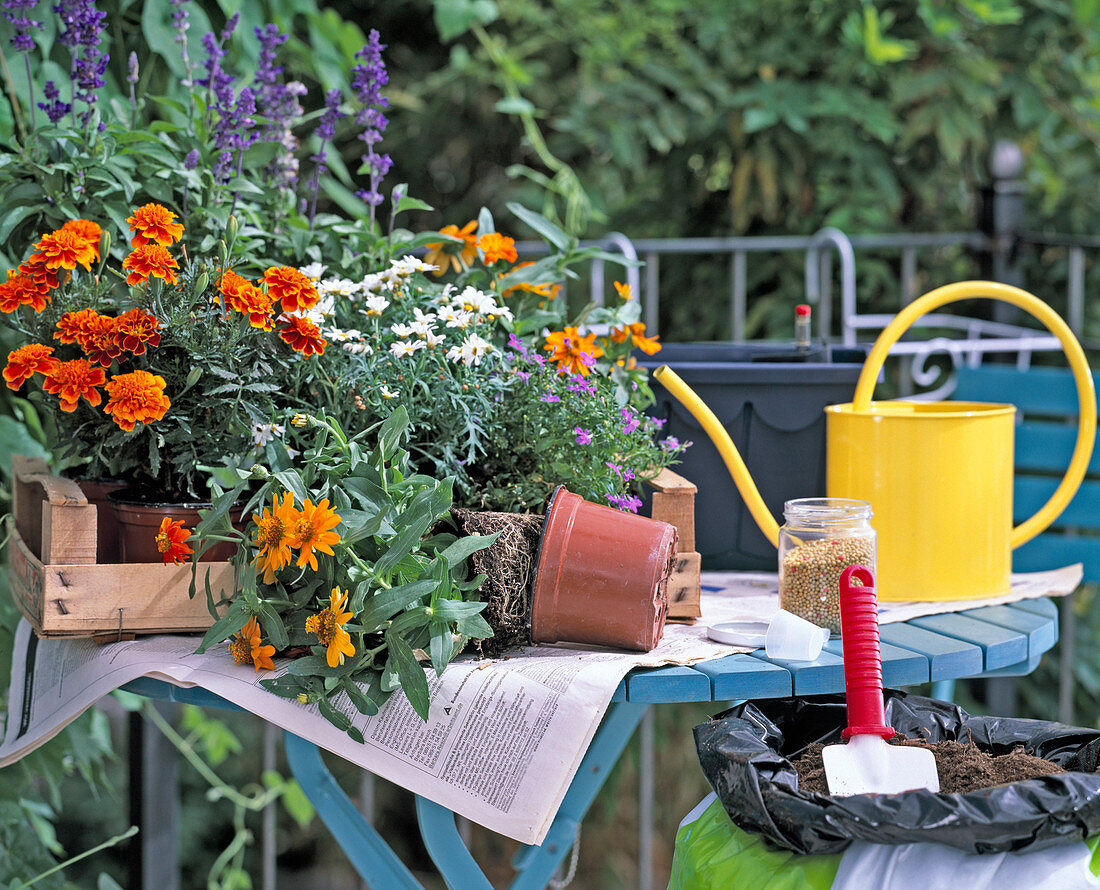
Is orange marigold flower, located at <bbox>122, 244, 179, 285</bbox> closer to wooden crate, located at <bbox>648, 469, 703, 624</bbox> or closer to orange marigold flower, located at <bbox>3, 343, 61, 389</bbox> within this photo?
orange marigold flower, located at <bbox>3, 343, 61, 389</bbox>

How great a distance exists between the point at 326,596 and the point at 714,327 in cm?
224

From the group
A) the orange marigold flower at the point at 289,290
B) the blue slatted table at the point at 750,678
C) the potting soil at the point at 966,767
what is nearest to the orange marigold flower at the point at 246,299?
the orange marigold flower at the point at 289,290

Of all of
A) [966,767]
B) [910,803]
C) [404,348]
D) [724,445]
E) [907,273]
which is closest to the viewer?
[910,803]

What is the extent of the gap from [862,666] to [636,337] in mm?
496

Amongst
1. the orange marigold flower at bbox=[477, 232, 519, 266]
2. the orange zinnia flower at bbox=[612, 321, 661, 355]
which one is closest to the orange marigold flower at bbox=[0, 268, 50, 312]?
the orange marigold flower at bbox=[477, 232, 519, 266]

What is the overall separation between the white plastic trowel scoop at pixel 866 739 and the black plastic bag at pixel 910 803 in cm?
5

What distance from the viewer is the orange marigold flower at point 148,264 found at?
95 centimetres

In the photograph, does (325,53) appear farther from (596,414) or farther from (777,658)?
(777,658)

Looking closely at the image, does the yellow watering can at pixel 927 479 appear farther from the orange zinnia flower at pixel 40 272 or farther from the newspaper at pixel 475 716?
the orange zinnia flower at pixel 40 272

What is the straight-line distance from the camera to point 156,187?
46.4 inches

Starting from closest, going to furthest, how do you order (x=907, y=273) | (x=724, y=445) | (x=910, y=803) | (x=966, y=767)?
(x=910, y=803)
(x=966, y=767)
(x=724, y=445)
(x=907, y=273)

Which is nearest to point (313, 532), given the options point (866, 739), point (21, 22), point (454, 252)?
point (866, 739)

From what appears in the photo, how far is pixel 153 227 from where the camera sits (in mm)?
978

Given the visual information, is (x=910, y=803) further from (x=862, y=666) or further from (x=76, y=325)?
(x=76, y=325)
